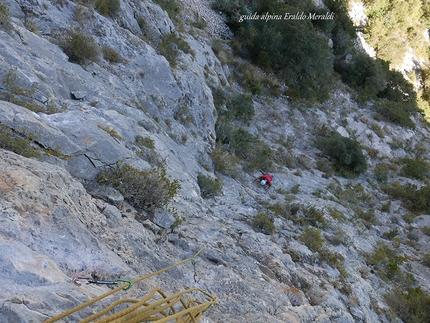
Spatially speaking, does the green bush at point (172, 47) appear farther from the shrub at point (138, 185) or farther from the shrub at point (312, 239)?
the shrub at point (138, 185)

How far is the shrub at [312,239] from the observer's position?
20.4 ft

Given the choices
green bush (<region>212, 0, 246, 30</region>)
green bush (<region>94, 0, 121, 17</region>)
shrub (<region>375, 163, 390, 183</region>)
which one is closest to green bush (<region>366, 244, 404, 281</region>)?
shrub (<region>375, 163, 390, 183</region>)

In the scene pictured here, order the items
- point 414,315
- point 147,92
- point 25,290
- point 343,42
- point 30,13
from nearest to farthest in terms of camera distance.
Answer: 1. point 25,290
2. point 414,315
3. point 30,13
4. point 147,92
5. point 343,42

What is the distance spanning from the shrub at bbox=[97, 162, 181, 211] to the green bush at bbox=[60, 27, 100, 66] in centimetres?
333

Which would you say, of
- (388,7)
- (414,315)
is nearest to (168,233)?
(414,315)

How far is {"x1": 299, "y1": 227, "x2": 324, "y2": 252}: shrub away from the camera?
6211mm

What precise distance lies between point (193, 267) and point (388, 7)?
71.8 feet

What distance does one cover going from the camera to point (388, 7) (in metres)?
20.7

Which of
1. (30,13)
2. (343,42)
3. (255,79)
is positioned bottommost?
(30,13)

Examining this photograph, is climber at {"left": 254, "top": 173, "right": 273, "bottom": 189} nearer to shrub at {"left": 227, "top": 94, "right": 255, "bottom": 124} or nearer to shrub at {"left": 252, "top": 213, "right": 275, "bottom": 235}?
shrub at {"left": 252, "top": 213, "right": 275, "bottom": 235}

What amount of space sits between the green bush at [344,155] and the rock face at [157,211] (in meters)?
0.43

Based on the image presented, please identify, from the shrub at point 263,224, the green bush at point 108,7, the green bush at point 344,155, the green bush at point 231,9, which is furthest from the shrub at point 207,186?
the green bush at point 231,9

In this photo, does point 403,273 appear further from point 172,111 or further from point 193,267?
point 172,111

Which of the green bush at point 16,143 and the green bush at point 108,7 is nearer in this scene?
the green bush at point 16,143
